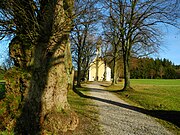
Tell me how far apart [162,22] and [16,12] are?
18.0m

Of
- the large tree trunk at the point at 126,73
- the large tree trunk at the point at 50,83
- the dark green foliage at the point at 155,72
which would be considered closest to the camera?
the large tree trunk at the point at 50,83

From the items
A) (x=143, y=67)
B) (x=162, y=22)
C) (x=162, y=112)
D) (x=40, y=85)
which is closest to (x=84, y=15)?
(x=40, y=85)

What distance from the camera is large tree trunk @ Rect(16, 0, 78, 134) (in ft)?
22.2

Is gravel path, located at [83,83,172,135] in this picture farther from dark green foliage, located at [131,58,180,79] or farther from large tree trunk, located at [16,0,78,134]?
dark green foliage, located at [131,58,180,79]

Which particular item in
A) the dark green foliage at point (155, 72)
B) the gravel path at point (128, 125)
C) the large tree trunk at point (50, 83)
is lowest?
the gravel path at point (128, 125)

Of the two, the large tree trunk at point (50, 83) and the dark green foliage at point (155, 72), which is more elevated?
the dark green foliage at point (155, 72)

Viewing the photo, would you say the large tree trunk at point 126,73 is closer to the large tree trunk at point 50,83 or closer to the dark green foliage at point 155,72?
the large tree trunk at point 50,83

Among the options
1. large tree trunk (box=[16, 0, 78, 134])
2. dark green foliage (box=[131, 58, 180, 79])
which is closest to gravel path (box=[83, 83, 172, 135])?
large tree trunk (box=[16, 0, 78, 134])

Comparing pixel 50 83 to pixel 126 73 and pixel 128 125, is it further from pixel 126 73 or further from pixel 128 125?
pixel 126 73

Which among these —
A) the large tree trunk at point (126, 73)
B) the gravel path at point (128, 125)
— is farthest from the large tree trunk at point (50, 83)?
the large tree trunk at point (126, 73)

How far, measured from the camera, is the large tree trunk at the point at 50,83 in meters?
6.77

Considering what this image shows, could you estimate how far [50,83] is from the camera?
24.0 feet

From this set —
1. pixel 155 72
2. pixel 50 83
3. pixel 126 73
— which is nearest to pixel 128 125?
pixel 50 83

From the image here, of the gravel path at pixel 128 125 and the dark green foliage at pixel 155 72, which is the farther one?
the dark green foliage at pixel 155 72
